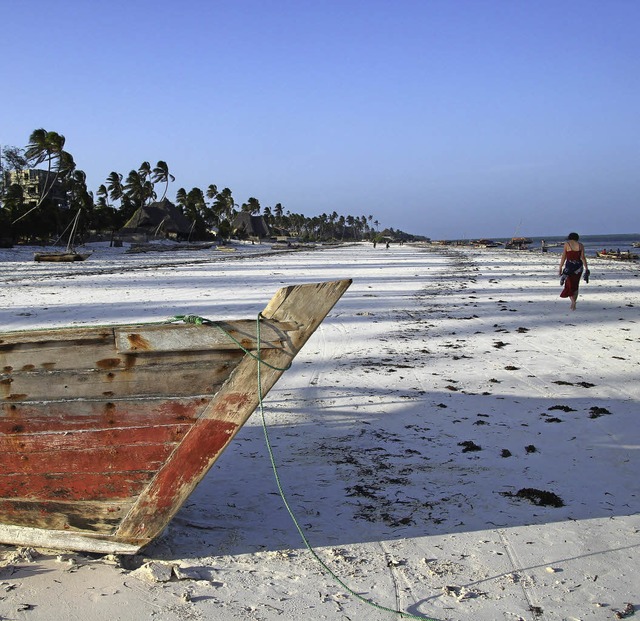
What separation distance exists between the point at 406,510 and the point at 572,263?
A: 9.27 meters

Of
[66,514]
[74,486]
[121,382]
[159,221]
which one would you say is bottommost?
[66,514]

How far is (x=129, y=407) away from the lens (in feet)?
10.4

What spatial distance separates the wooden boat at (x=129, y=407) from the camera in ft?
10.1

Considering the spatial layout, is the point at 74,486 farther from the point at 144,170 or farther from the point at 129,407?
the point at 144,170

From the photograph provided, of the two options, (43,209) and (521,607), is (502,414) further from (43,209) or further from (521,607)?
(43,209)

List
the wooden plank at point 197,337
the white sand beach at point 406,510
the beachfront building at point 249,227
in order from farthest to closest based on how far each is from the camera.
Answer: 1. the beachfront building at point 249,227
2. the wooden plank at point 197,337
3. the white sand beach at point 406,510

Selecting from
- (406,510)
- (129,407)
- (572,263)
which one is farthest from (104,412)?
(572,263)

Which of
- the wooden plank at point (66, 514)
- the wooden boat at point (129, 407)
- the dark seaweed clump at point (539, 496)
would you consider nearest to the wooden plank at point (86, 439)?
the wooden boat at point (129, 407)

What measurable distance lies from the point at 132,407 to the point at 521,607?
2.08 meters

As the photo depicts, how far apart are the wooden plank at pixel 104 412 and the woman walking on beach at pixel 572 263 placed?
993 centimetres

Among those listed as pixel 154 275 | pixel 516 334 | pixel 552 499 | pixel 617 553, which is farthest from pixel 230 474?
pixel 154 275

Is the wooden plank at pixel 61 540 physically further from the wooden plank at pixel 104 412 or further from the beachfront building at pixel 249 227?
the beachfront building at pixel 249 227

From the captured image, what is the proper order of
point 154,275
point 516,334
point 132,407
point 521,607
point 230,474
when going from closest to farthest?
1. point 521,607
2. point 132,407
3. point 230,474
4. point 516,334
5. point 154,275

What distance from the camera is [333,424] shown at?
5.52 metres
